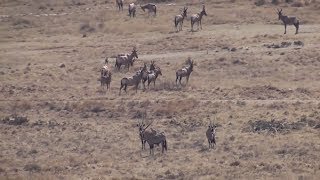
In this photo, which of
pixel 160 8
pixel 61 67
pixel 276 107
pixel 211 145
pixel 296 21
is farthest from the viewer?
pixel 160 8

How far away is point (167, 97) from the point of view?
39281 millimetres

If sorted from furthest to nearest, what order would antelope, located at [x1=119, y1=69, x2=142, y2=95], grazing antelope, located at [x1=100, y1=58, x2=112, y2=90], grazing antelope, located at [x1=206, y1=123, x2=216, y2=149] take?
grazing antelope, located at [x1=100, y1=58, x2=112, y2=90], antelope, located at [x1=119, y1=69, x2=142, y2=95], grazing antelope, located at [x1=206, y1=123, x2=216, y2=149]

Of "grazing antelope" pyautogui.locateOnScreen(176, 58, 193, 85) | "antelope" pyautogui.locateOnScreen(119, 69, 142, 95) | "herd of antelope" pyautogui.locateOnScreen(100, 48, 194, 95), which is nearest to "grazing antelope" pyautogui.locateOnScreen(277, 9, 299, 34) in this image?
"herd of antelope" pyautogui.locateOnScreen(100, 48, 194, 95)

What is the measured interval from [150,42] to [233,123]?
20.4 m

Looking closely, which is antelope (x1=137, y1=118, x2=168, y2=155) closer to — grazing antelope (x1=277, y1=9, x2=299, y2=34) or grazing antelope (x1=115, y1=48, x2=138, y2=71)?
grazing antelope (x1=115, y1=48, x2=138, y2=71)

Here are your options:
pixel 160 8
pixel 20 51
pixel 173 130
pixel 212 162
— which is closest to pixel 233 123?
pixel 173 130

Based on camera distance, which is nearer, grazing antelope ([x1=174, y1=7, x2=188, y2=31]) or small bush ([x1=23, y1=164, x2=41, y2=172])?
small bush ([x1=23, y1=164, x2=41, y2=172])

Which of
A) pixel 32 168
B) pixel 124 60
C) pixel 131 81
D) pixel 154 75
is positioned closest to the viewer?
pixel 32 168

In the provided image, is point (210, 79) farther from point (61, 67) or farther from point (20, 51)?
point (20, 51)

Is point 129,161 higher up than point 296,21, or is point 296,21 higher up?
point 296,21

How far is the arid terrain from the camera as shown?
28.8 m

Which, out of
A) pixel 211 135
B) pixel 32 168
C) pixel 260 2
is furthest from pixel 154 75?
pixel 260 2

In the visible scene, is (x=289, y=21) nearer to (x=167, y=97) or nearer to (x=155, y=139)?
(x=167, y=97)

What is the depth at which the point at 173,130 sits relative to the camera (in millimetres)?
33562
